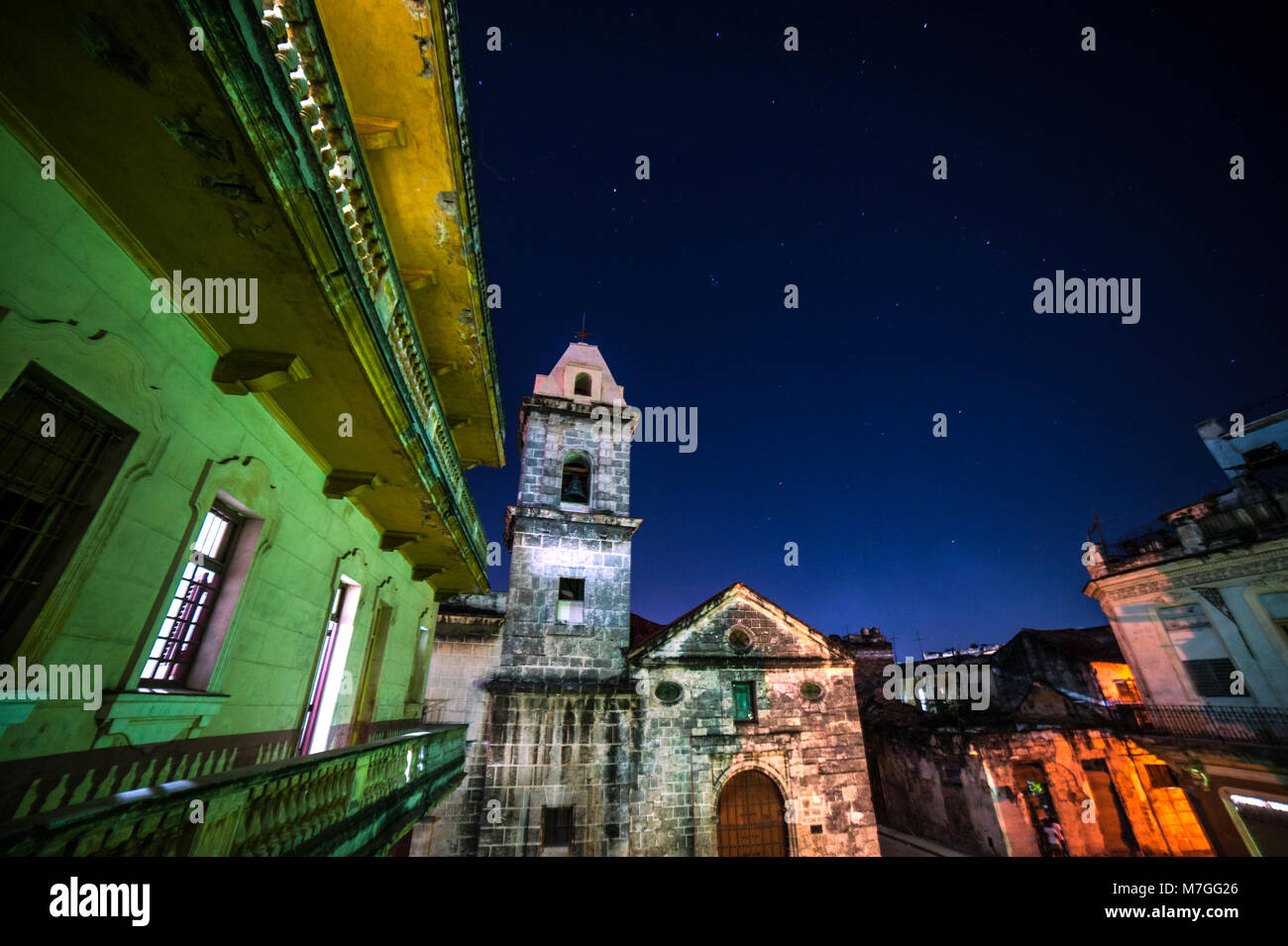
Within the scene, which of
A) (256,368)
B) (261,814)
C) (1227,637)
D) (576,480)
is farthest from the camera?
(576,480)

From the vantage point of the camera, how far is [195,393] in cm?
452

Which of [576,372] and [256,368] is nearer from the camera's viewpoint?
[256,368]

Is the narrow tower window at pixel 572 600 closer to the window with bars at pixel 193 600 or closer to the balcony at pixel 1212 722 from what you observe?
the window with bars at pixel 193 600

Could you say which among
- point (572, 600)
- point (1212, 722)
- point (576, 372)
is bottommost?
point (1212, 722)

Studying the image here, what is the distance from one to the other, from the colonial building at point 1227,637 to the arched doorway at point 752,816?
1390 centimetres

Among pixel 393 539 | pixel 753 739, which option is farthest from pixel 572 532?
pixel 753 739

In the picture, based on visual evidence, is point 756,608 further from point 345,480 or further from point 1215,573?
point 1215,573

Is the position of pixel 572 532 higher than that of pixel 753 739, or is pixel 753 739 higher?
pixel 572 532

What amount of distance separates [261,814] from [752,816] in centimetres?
1567

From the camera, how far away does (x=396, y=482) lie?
7137mm

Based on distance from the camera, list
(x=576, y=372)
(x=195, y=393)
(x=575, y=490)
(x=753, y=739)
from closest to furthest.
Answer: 1. (x=195, y=393)
2. (x=753, y=739)
3. (x=575, y=490)
4. (x=576, y=372)
